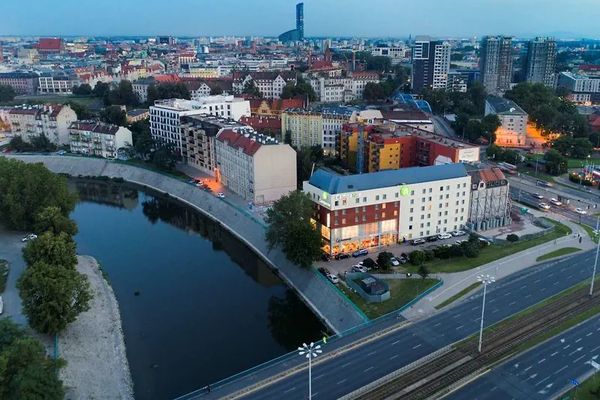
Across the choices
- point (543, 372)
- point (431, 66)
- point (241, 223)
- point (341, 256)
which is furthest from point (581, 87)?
point (543, 372)

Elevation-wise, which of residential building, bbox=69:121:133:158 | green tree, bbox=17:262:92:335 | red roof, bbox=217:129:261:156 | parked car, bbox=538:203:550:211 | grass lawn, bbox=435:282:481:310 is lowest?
grass lawn, bbox=435:282:481:310

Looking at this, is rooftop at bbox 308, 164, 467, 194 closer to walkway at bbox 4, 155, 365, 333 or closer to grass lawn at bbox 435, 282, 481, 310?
walkway at bbox 4, 155, 365, 333

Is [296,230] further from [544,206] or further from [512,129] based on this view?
Answer: [512,129]

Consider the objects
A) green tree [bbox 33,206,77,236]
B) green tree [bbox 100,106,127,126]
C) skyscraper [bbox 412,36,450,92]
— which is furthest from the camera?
skyscraper [bbox 412,36,450,92]

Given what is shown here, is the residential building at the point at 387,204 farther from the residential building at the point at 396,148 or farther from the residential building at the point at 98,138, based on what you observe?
the residential building at the point at 98,138

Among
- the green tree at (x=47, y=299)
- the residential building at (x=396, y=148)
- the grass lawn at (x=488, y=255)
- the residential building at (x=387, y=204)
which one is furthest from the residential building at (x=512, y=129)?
the green tree at (x=47, y=299)

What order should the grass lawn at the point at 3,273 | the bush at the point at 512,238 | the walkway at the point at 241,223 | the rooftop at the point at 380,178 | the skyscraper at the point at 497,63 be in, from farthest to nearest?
the skyscraper at the point at 497,63
the bush at the point at 512,238
the rooftop at the point at 380,178
the grass lawn at the point at 3,273
the walkway at the point at 241,223

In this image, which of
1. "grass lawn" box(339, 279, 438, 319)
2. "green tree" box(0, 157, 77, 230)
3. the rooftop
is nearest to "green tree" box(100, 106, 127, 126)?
"green tree" box(0, 157, 77, 230)
